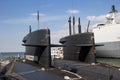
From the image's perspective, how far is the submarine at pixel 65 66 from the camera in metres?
13.4

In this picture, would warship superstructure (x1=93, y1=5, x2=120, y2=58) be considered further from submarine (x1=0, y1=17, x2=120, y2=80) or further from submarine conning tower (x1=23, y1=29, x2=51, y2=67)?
submarine conning tower (x1=23, y1=29, x2=51, y2=67)

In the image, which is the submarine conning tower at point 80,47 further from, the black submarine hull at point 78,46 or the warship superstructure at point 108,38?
the warship superstructure at point 108,38

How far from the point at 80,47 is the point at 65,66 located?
2.55 metres

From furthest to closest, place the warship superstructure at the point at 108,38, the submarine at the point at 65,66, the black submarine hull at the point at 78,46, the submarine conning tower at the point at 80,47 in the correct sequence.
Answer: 1. the warship superstructure at the point at 108,38
2. the black submarine hull at the point at 78,46
3. the submarine conning tower at the point at 80,47
4. the submarine at the point at 65,66

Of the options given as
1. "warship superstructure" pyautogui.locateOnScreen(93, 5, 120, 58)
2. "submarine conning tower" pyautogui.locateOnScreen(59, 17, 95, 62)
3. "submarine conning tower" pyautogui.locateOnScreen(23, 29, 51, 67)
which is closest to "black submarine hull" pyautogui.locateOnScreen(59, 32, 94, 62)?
"submarine conning tower" pyautogui.locateOnScreen(59, 17, 95, 62)

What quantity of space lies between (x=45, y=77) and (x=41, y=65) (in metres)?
4.39

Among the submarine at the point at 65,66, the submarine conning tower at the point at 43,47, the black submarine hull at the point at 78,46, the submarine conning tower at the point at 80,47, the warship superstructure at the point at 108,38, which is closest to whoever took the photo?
the submarine at the point at 65,66

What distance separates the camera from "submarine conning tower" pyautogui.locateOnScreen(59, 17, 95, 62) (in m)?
19.0

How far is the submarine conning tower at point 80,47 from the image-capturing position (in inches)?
748

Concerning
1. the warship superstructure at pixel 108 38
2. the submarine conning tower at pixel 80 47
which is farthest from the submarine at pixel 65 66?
the warship superstructure at pixel 108 38

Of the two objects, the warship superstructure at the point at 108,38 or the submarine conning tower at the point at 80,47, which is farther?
the warship superstructure at the point at 108,38

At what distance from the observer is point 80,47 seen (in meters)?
21.1

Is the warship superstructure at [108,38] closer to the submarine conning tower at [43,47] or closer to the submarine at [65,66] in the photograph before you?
the submarine at [65,66]

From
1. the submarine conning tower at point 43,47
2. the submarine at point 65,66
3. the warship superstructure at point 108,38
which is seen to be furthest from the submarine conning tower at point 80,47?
the warship superstructure at point 108,38
